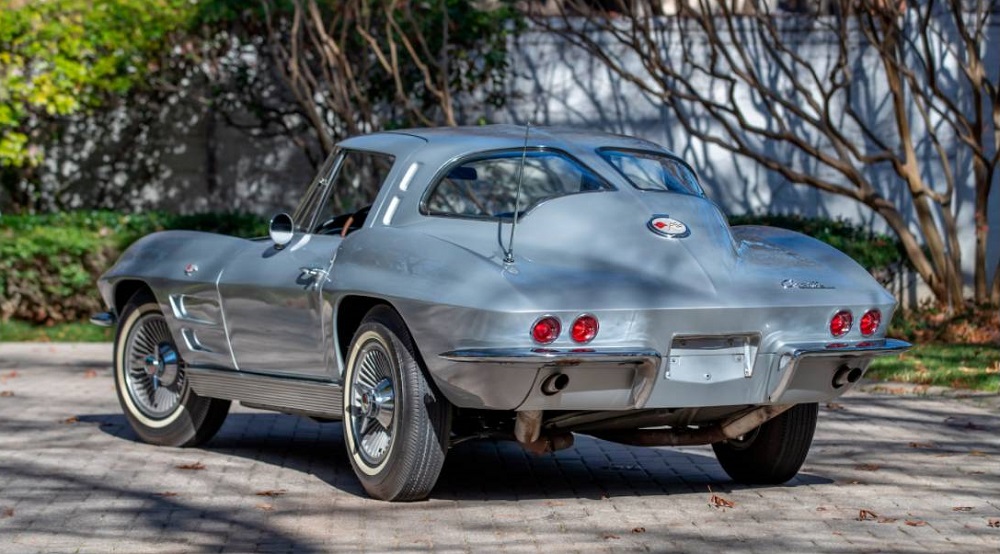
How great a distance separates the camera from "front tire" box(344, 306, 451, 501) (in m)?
7.16

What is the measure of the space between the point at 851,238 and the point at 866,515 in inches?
350

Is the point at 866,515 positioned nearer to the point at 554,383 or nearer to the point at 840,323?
the point at 840,323

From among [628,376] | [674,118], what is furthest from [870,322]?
[674,118]

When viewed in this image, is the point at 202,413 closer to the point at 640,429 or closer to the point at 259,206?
the point at 640,429

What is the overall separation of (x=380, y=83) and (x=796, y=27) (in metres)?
4.35

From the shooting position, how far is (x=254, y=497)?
768cm

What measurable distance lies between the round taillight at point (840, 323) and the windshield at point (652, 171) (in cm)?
106

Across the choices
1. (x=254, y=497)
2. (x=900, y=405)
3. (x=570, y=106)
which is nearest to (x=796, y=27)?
(x=570, y=106)

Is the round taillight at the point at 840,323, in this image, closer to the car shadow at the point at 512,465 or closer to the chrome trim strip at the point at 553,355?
the chrome trim strip at the point at 553,355

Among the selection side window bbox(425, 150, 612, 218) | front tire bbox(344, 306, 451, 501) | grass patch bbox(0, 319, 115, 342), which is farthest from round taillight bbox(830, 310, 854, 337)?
grass patch bbox(0, 319, 115, 342)

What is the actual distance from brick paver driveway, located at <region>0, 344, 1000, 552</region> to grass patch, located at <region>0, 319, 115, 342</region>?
5027 millimetres

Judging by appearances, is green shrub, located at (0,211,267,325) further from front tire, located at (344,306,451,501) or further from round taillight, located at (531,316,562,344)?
round taillight, located at (531,316,562,344)

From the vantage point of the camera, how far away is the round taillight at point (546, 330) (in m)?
6.62

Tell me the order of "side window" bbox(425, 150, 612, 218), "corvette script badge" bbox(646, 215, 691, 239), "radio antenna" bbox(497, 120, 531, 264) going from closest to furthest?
"radio antenna" bbox(497, 120, 531, 264) → "corvette script badge" bbox(646, 215, 691, 239) → "side window" bbox(425, 150, 612, 218)
